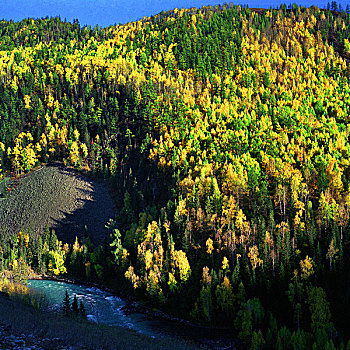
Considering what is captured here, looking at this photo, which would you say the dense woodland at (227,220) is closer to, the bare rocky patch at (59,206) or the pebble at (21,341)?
the bare rocky patch at (59,206)

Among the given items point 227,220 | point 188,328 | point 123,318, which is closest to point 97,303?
point 123,318

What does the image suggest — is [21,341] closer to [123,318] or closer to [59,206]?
[123,318]

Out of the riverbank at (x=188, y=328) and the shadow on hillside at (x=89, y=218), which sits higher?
the shadow on hillside at (x=89, y=218)

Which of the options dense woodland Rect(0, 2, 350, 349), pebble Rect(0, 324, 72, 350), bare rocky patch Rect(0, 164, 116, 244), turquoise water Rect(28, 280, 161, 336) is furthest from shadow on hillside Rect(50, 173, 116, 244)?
pebble Rect(0, 324, 72, 350)

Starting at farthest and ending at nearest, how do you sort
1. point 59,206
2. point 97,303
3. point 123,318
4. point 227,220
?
point 59,206, point 227,220, point 97,303, point 123,318

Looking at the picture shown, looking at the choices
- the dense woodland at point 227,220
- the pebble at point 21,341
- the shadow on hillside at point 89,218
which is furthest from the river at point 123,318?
the pebble at point 21,341

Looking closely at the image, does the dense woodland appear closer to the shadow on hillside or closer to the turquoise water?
the shadow on hillside
